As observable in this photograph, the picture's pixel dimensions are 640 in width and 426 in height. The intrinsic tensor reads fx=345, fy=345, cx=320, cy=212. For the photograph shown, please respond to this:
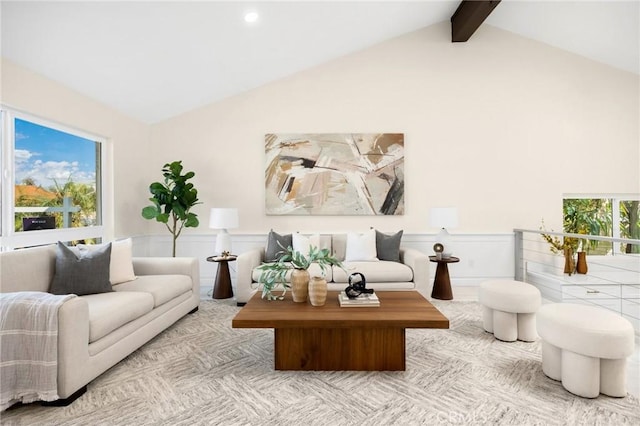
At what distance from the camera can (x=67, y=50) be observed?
122 inches

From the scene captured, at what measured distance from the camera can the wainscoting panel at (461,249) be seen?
498 cm

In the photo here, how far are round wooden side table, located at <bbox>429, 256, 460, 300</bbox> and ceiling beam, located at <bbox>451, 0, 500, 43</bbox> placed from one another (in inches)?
118

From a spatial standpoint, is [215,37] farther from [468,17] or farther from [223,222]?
[468,17]

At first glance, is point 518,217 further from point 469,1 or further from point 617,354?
point 617,354

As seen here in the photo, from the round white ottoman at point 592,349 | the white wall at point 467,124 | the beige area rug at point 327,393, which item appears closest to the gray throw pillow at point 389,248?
the white wall at point 467,124

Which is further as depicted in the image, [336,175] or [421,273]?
[336,175]

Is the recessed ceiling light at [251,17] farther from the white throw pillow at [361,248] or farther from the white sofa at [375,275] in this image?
the white throw pillow at [361,248]

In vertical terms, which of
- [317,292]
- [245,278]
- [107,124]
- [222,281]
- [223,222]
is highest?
[107,124]

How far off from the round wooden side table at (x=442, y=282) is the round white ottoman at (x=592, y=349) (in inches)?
81.3

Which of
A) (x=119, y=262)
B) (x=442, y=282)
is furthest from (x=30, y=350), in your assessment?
(x=442, y=282)

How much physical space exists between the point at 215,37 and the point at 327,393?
11.7ft

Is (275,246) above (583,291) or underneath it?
above

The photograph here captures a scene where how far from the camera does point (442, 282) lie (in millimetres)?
4301

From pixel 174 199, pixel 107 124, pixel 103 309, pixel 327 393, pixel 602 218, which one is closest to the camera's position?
pixel 327 393
